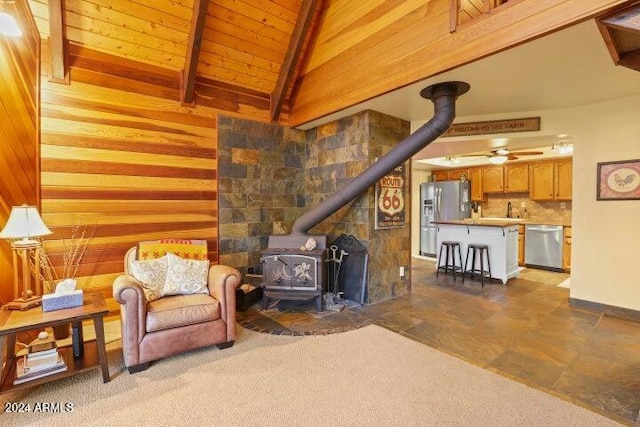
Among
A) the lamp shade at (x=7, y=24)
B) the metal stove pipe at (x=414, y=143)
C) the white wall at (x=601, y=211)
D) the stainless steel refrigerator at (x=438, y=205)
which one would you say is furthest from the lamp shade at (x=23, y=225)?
the stainless steel refrigerator at (x=438, y=205)

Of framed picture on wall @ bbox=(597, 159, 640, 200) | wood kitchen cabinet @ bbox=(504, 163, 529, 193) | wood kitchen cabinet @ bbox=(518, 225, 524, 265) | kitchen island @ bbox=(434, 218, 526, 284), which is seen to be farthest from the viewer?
wood kitchen cabinet @ bbox=(504, 163, 529, 193)

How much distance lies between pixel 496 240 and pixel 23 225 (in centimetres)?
580

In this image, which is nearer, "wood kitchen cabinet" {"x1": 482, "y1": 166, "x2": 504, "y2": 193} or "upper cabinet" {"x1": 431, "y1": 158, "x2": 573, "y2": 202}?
"upper cabinet" {"x1": 431, "y1": 158, "x2": 573, "y2": 202}

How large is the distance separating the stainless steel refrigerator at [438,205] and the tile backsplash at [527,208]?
0.67 m

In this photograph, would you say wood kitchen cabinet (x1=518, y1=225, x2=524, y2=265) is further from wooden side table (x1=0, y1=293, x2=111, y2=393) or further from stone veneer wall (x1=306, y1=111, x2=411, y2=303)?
wooden side table (x1=0, y1=293, x2=111, y2=393)

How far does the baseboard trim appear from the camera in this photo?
3352 millimetres

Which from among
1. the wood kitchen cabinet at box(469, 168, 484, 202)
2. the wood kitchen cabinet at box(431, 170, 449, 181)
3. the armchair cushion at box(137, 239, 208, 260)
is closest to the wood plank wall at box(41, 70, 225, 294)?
the armchair cushion at box(137, 239, 208, 260)

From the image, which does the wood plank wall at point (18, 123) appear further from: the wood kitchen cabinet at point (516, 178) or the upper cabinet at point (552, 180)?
the upper cabinet at point (552, 180)

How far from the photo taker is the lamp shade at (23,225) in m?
2.19

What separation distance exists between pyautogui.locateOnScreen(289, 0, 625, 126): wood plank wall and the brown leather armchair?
245cm

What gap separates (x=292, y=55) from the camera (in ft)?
12.5

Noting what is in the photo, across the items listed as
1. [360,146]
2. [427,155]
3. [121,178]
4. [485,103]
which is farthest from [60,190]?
[427,155]

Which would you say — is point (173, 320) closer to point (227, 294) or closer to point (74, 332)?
point (227, 294)

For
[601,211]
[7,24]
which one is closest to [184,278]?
[7,24]
